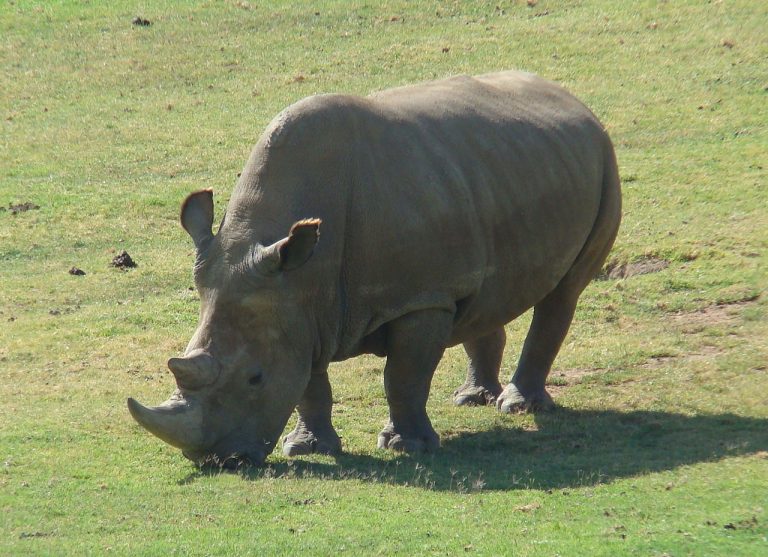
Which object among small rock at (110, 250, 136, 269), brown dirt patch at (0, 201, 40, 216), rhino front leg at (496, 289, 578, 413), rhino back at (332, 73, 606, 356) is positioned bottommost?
brown dirt patch at (0, 201, 40, 216)

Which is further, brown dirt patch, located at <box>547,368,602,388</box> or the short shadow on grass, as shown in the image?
brown dirt patch, located at <box>547,368,602,388</box>

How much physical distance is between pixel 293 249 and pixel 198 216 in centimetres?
115

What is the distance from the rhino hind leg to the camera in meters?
13.9

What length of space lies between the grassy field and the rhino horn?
686 mm

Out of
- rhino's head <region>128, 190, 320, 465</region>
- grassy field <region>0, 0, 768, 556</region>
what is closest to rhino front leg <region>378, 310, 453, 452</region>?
grassy field <region>0, 0, 768, 556</region>

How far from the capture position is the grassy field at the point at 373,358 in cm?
966

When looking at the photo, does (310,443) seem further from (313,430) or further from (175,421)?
(175,421)

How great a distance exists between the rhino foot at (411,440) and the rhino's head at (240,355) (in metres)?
1.05

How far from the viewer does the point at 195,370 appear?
10672mm

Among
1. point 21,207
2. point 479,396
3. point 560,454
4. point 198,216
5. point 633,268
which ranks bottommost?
point 21,207

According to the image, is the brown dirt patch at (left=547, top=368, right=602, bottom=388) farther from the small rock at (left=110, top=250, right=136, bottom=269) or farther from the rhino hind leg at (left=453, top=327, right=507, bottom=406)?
the small rock at (left=110, top=250, right=136, bottom=269)

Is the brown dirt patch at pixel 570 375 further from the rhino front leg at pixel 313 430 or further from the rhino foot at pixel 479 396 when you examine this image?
the rhino front leg at pixel 313 430

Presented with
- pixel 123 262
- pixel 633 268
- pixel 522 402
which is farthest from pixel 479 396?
pixel 123 262

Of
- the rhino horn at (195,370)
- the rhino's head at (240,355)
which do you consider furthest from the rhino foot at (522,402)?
the rhino horn at (195,370)
